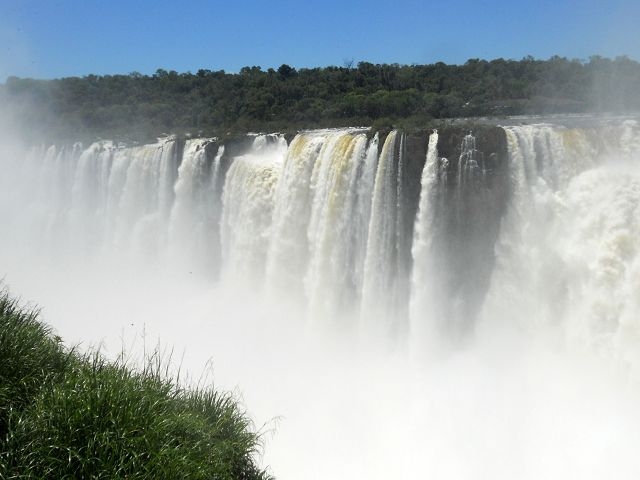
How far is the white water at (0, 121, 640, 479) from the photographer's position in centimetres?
778

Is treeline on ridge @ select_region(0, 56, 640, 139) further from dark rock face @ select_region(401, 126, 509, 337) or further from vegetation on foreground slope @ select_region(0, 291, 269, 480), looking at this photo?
vegetation on foreground slope @ select_region(0, 291, 269, 480)

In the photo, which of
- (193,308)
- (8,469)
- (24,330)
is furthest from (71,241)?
(8,469)

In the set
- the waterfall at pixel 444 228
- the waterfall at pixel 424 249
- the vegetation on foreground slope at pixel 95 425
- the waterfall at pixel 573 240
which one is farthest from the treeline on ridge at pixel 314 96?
the vegetation on foreground slope at pixel 95 425

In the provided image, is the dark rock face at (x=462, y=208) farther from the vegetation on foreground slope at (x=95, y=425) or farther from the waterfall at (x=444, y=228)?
the vegetation on foreground slope at (x=95, y=425)

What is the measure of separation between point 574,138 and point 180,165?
37.7ft

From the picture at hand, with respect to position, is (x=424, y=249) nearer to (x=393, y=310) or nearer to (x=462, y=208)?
(x=462, y=208)

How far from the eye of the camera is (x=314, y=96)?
95.2 feet

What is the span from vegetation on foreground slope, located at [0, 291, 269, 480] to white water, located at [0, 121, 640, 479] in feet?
4.98

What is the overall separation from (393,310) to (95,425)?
7.84 metres

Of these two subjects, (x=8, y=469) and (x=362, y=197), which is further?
(x=362, y=197)

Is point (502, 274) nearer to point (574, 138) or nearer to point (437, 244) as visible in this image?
point (437, 244)

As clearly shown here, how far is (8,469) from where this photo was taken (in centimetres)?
306

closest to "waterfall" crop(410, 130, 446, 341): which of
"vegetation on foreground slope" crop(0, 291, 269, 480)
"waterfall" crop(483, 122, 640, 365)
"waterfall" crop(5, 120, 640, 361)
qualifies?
"waterfall" crop(5, 120, 640, 361)

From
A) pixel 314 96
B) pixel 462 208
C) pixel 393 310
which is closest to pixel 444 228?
pixel 462 208
